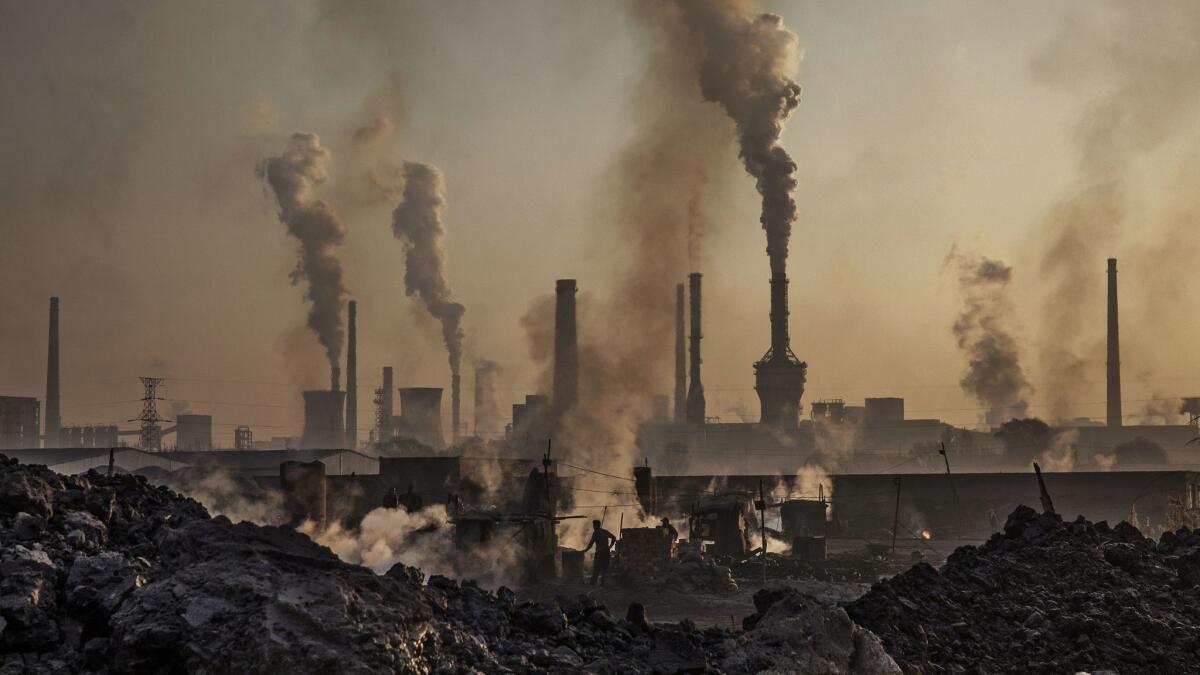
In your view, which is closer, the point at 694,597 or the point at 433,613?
the point at 433,613

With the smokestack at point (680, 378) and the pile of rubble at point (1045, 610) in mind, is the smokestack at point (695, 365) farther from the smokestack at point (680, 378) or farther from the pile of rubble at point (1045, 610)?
the pile of rubble at point (1045, 610)

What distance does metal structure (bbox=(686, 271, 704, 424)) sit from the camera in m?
70.0

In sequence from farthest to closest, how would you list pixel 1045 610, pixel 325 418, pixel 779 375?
1. pixel 325 418
2. pixel 779 375
3. pixel 1045 610

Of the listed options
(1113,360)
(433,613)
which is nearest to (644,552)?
(433,613)

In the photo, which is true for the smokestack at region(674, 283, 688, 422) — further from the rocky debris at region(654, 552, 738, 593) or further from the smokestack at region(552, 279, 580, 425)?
the rocky debris at region(654, 552, 738, 593)

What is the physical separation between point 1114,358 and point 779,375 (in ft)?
70.2

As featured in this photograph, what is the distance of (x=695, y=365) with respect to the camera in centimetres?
7081

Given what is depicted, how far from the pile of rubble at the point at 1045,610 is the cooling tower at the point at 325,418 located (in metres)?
58.7

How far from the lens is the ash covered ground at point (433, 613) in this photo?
7.31 m

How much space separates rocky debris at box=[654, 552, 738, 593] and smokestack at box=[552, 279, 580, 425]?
30556 mm

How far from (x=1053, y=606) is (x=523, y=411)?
5300 centimetres

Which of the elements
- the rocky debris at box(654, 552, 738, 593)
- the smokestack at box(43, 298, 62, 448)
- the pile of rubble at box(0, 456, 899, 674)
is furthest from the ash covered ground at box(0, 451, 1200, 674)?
the smokestack at box(43, 298, 62, 448)

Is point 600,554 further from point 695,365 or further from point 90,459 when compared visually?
point 695,365

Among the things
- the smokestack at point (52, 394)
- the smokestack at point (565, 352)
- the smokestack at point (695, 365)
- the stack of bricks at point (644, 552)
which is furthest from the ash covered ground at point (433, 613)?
the smokestack at point (52, 394)
